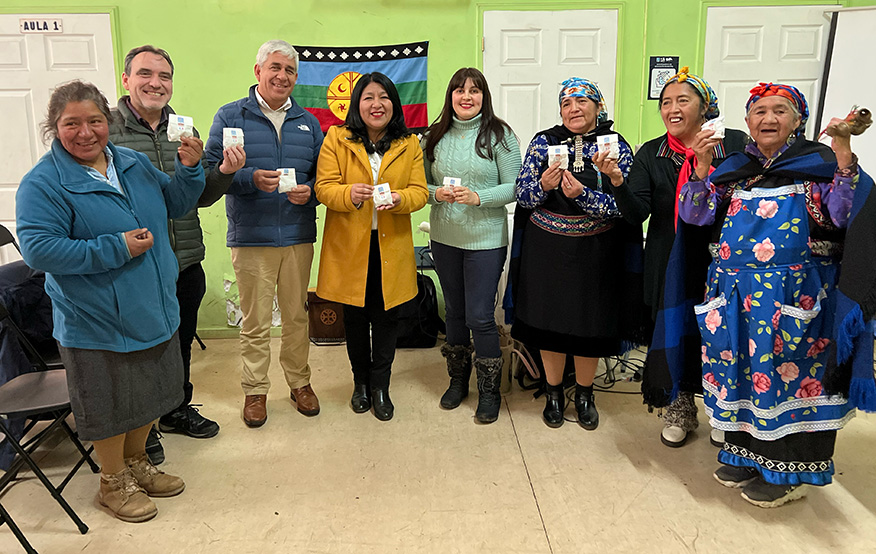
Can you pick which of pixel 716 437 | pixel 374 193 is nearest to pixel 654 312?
pixel 716 437

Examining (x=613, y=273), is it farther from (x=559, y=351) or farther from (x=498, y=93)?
(x=498, y=93)


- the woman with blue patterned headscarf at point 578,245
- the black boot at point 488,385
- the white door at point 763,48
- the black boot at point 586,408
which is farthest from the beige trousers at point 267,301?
the white door at point 763,48

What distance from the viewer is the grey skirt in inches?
82.2

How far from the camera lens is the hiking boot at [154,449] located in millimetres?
2666

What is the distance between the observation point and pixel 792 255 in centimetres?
211

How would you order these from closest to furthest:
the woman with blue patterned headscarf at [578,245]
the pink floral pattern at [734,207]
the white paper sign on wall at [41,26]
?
the pink floral pattern at [734,207]
the woman with blue patterned headscarf at [578,245]
the white paper sign on wall at [41,26]

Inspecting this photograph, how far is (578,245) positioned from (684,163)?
0.56 m

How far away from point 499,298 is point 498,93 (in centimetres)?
153

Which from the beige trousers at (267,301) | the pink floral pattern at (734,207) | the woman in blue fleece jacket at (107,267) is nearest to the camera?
the woman in blue fleece jacket at (107,267)

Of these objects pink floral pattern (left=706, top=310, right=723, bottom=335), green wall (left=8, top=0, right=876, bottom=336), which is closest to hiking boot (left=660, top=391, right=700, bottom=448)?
pink floral pattern (left=706, top=310, right=723, bottom=335)

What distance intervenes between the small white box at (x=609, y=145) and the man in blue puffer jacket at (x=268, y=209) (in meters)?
1.33

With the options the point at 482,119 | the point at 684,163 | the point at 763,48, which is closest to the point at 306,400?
the point at 482,119

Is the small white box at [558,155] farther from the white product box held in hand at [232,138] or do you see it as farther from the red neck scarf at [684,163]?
the white product box held in hand at [232,138]

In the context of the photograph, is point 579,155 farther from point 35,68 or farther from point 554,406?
point 35,68
